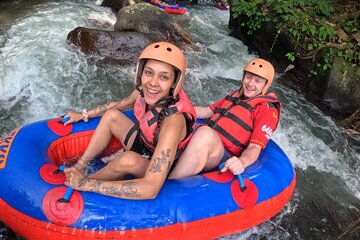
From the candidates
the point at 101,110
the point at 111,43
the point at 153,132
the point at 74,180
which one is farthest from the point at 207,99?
the point at 74,180

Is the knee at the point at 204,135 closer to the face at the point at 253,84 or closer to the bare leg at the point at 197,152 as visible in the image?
→ the bare leg at the point at 197,152

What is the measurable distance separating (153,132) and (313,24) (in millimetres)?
4338

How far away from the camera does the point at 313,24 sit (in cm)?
575

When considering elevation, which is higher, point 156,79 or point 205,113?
point 156,79

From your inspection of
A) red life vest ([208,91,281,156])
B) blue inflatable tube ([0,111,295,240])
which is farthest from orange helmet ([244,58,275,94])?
blue inflatable tube ([0,111,295,240])

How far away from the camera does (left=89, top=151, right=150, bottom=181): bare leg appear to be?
2396 millimetres

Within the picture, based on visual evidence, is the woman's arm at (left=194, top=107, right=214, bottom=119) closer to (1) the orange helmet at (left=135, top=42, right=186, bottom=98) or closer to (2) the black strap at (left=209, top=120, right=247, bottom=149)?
(2) the black strap at (left=209, top=120, right=247, bottom=149)

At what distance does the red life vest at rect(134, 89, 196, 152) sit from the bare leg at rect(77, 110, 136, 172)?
0.25 meters

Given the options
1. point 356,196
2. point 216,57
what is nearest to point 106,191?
point 356,196

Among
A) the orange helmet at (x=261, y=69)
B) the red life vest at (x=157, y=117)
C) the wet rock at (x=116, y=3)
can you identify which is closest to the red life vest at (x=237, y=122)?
the orange helmet at (x=261, y=69)

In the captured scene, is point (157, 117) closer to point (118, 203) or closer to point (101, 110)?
point (118, 203)

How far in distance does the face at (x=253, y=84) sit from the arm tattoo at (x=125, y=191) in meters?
1.47

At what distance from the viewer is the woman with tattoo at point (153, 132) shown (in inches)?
87.4

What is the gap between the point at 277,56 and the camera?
6.13 m
